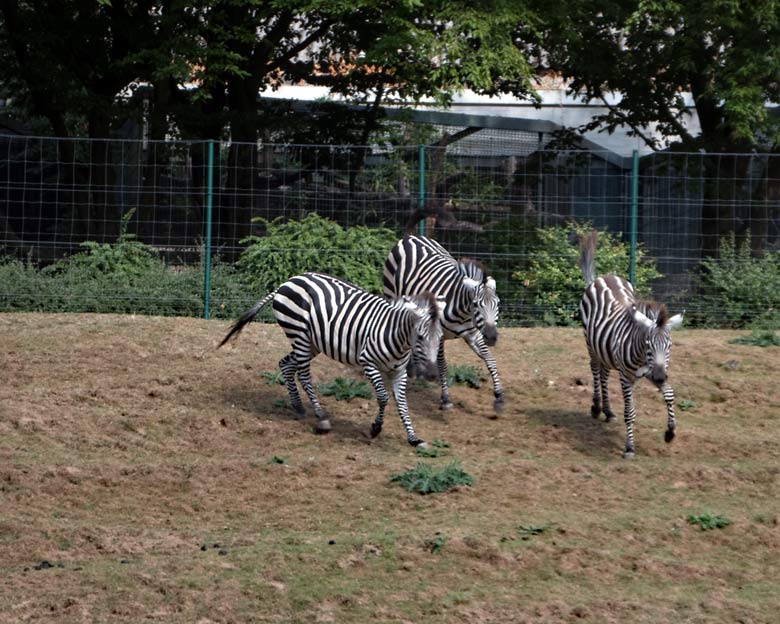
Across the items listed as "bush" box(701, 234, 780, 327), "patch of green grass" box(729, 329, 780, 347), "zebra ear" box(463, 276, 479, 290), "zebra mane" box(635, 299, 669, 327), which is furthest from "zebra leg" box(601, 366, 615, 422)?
"bush" box(701, 234, 780, 327)

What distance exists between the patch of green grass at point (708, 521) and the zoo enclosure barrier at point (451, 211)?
24.3 ft

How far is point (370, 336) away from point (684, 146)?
9.79 metres

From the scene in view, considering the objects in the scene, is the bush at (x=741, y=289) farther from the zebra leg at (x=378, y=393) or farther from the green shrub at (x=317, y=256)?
the zebra leg at (x=378, y=393)

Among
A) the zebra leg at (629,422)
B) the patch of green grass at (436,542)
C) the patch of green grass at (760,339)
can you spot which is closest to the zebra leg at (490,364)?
the zebra leg at (629,422)

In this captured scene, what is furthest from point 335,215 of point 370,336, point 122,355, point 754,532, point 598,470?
point 754,532

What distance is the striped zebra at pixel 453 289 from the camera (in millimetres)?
10977

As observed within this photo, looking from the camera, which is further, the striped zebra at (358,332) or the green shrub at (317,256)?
the green shrub at (317,256)

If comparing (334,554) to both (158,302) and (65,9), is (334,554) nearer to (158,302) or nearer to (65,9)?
(158,302)

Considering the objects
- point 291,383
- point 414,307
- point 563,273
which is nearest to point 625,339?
point 414,307

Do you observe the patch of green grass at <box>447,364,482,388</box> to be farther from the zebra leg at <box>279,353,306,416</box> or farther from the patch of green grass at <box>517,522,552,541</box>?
the patch of green grass at <box>517,522,552,541</box>

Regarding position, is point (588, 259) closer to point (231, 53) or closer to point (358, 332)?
point (358, 332)

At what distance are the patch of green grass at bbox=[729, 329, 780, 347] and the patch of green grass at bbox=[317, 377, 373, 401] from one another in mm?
4873

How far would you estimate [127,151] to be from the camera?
20.5 meters

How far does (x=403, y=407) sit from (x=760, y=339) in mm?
5640
